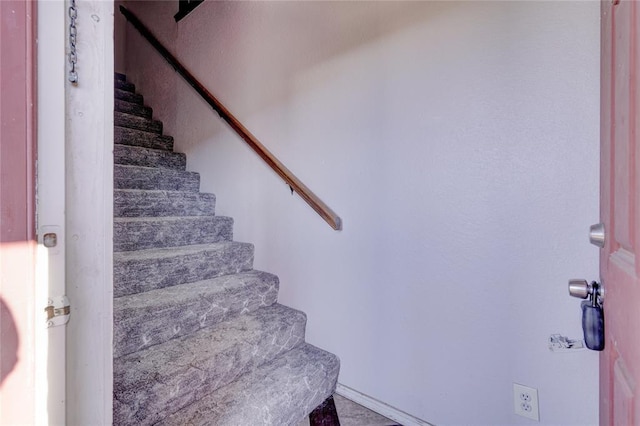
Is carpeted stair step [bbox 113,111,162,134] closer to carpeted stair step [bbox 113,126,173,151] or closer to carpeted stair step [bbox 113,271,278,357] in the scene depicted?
carpeted stair step [bbox 113,126,173,151]

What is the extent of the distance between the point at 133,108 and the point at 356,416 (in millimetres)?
3105

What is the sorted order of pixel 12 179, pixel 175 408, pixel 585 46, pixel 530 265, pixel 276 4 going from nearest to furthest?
pixel 12 179 < pixel 585 46 < pixel 530 265 < pixel 175 408 < pixel 276 4

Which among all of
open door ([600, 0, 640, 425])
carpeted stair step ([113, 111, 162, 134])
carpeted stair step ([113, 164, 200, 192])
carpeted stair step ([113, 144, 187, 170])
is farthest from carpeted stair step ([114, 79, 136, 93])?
open door ([600, 0, 640, 425])

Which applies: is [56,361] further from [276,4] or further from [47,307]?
[276,4]

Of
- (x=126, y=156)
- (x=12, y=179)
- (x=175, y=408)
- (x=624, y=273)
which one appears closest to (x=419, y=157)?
(x=624, y=273)

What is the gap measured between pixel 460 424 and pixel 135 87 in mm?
3939

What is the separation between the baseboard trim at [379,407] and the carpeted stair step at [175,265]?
961mm

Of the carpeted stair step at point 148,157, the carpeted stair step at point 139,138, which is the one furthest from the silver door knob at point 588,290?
the carpeted stair step at point 139,138

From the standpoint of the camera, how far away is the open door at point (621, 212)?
0.47 m

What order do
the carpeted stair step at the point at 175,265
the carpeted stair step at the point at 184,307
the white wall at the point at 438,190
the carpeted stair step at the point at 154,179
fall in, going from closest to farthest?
1. the white wall at the point at 438,190
2. the carpeted stair step at the point at 184,307
3. the carpeted stair step at the point at 175,265
4. the carpeted stair step at the point at 154,179

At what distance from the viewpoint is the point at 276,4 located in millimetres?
2021

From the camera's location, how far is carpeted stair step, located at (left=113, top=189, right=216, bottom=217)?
2.04 metres

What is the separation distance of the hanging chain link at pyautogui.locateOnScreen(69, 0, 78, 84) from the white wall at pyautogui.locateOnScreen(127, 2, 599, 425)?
124 centimetres

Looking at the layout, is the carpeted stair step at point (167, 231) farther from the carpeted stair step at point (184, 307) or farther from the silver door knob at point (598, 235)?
the silver door knob at point (598, 235)
